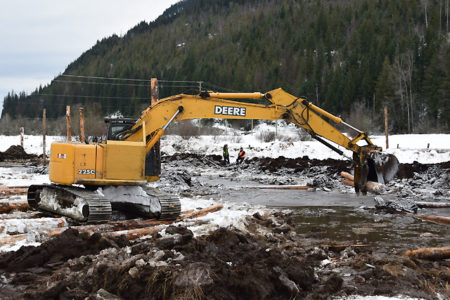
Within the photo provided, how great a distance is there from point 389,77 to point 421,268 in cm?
6373

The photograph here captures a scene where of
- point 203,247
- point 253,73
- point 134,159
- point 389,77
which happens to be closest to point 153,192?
point 134,159

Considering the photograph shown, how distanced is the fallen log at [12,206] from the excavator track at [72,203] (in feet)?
2.83

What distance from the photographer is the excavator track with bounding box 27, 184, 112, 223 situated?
8.06 m

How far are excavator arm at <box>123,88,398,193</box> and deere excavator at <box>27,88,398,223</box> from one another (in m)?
0.02

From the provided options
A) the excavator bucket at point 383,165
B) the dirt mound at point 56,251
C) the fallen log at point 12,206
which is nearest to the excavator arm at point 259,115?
the excavator bucket at point 383,165

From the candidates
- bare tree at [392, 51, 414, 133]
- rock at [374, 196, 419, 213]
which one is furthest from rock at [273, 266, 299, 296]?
bare tree at [392, 51, 414, 133]

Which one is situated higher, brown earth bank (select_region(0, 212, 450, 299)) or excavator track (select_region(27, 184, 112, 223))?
excavator track (select_region(27, 184, 112, 223))

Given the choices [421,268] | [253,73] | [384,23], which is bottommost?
[421,268]

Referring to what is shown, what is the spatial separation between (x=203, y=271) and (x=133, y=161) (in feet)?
15.7

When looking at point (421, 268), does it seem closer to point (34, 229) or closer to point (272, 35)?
point (34, 229)

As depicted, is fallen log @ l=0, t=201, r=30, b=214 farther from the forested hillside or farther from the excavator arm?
the forested hillside

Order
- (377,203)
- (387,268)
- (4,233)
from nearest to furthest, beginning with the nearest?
(387,268) < (4,233) < (377,203)

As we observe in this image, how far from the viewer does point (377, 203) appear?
11234mm

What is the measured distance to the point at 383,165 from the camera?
36.1 ft
